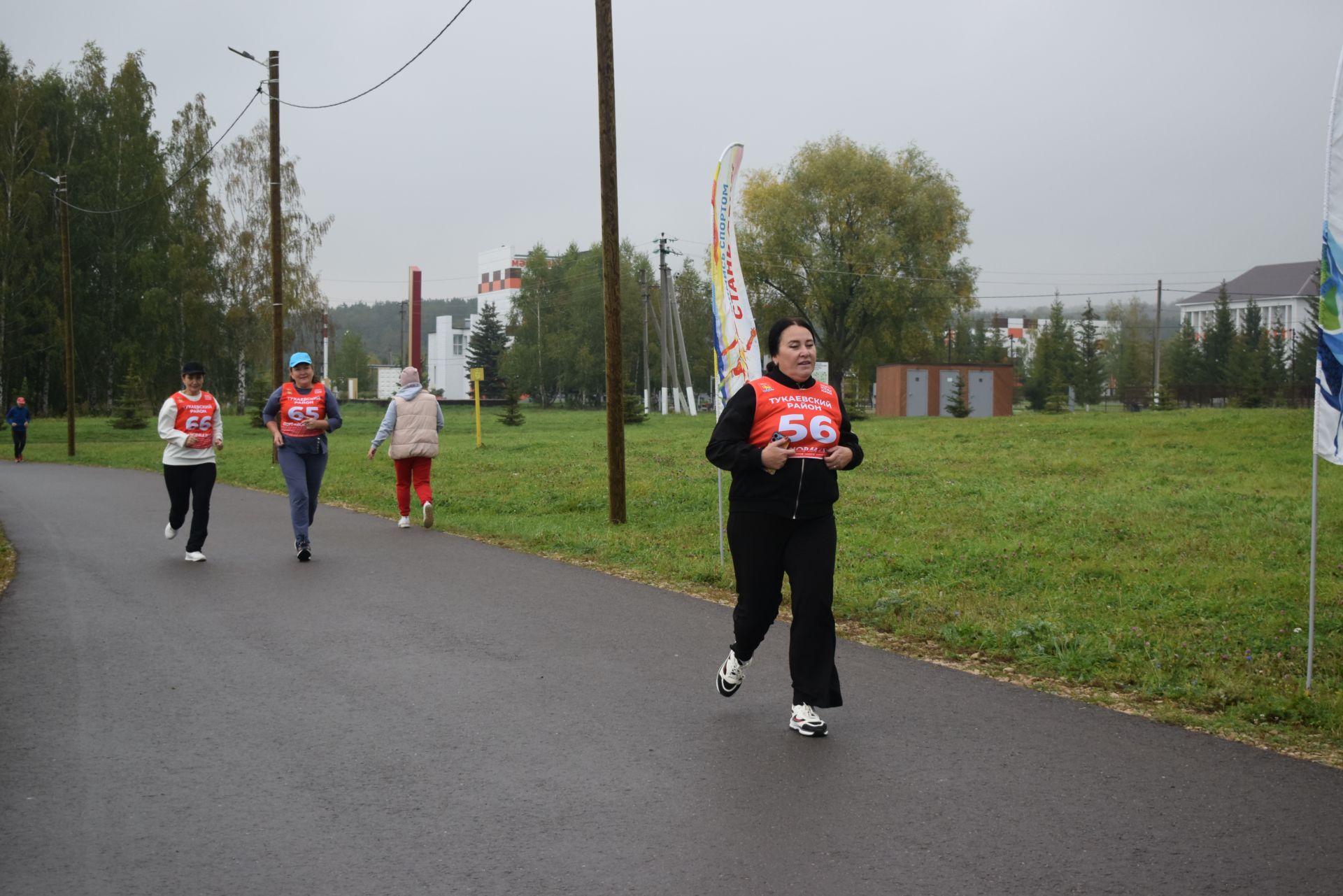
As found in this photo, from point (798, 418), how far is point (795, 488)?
33cm

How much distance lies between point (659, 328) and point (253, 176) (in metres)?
23.8

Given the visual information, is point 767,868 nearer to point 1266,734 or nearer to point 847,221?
point 1266,734

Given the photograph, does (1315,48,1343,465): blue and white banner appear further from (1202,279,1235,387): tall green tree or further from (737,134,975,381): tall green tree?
(1202,279,1235,387): tall green tree

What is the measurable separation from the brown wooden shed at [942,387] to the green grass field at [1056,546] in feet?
93.3

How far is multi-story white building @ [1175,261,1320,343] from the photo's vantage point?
488 ft

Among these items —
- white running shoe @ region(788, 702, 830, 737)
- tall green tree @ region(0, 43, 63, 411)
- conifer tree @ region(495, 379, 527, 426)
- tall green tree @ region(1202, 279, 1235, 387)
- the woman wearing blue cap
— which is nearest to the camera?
white running shoe @ region(788, 702, 830, 737)

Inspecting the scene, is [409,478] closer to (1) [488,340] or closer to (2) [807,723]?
(2) [807,723]

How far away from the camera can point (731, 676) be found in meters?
6.16

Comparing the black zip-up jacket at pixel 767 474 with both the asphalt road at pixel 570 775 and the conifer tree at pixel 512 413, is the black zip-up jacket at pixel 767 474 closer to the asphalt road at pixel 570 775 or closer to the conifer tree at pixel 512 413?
the asphalt road at pixel 570 775

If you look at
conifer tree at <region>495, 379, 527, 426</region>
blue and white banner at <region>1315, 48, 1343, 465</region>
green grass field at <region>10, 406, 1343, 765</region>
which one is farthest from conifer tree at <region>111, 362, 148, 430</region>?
blue and white banner at <region>1315, 48, 1343, 465</region>

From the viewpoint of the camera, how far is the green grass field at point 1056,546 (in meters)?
6.91

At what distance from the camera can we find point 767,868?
402 cm

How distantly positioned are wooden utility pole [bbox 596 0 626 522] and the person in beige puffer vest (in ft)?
6.71

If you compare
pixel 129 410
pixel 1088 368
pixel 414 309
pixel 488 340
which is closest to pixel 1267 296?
pixel 1088 368
